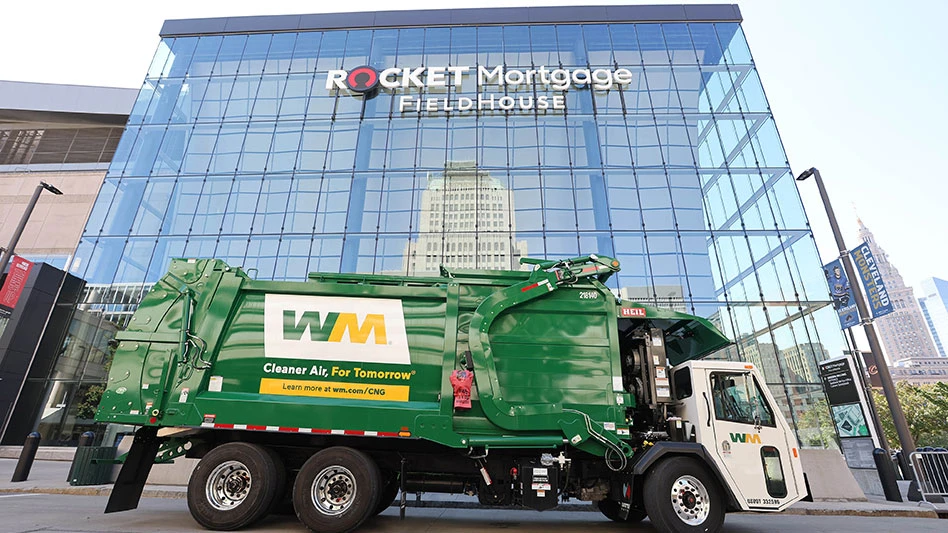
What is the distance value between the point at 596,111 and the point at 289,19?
15.5m

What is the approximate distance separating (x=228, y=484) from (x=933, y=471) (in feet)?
43.0

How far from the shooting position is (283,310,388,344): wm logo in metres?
6.32

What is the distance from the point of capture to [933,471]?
9297 millimetres

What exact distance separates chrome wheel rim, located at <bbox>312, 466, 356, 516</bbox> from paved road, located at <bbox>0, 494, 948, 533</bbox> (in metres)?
0.57

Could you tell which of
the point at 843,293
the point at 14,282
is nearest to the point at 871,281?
the point at 843,293

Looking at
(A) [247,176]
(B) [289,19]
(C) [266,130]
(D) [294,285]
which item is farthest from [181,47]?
(D) [294,285]

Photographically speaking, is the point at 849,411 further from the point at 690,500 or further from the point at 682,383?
the point at 690,500

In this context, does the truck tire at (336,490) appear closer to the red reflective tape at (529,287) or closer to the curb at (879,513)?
the red reflective tape at (529,287)

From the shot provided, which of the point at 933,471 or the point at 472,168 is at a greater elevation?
the point at 472,168

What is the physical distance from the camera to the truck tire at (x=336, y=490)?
5648 mm

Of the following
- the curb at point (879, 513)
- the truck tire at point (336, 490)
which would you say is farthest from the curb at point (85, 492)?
the curb at point (879, 513)

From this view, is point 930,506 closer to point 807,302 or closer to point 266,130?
point 807,302

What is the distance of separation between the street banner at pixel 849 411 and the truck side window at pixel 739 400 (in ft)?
21.4

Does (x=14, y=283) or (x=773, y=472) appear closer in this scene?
(x=773, y=472)
